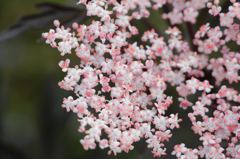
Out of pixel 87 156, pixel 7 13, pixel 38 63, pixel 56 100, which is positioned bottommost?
pixel 87 156

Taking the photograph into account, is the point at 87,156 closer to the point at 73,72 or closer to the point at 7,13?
the point at 73,72

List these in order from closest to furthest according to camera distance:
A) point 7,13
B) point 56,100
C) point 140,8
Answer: point 140,8, point 56,100, point 7,13

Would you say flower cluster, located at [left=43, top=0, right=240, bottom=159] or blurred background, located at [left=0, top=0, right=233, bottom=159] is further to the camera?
blurred background, located at [left=0, top=0, right=233, bottom=159]

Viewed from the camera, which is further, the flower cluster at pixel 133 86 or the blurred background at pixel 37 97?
the blurred background at pixel 37 97

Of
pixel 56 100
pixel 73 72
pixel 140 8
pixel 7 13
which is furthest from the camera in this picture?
pixel 7 13

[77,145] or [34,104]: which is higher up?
[34,104]

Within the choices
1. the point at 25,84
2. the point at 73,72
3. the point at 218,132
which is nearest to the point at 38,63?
the point at 25,84

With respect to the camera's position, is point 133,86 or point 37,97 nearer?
point 133,86

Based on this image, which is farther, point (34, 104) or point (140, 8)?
point (34, 104)
